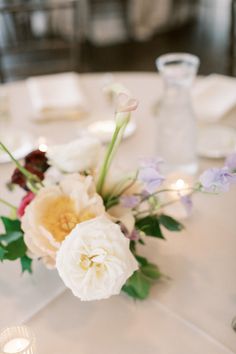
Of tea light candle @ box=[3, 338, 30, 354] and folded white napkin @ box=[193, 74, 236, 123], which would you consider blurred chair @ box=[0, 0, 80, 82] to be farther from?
tea light candle @ box=[3, 338, 30, 354]

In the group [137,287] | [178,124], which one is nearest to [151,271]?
[137,287]

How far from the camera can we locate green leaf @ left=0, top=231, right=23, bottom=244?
771mm

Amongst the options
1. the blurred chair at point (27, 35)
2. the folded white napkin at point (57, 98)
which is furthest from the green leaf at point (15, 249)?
the blurred chair at point (27, 35)

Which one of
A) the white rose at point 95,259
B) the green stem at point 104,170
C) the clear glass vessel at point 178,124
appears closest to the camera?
the white rose at point 95,259

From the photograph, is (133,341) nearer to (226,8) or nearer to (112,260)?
(112,260)

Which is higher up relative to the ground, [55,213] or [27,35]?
[55,213]

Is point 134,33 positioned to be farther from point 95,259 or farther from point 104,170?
point 95,259

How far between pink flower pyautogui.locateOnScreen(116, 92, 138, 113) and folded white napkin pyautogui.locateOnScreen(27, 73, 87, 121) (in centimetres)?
77

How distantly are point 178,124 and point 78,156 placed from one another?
0.44 meters

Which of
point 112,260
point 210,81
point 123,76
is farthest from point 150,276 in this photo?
point 123,76

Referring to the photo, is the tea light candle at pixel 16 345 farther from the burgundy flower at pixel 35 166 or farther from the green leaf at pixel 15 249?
the burgundy flower at pixel 35 166

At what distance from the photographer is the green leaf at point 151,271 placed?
32.2 inches

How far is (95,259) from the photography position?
0.62m

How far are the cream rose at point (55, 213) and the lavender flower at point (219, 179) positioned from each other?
0.16 meters
